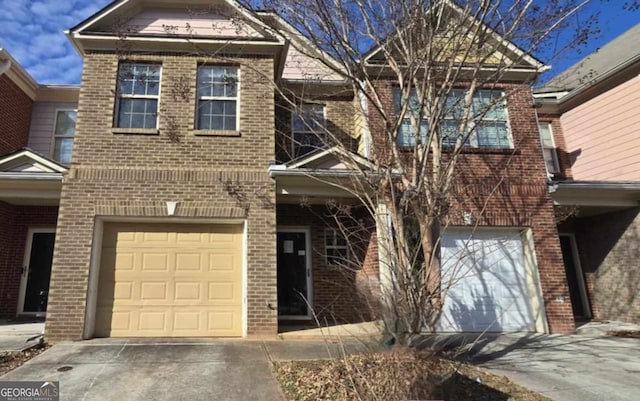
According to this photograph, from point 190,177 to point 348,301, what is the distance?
4.71 meters

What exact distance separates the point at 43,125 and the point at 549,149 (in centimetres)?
1510

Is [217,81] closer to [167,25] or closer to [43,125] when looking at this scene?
[167,25]

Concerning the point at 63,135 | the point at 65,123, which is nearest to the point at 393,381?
the point at 63,135

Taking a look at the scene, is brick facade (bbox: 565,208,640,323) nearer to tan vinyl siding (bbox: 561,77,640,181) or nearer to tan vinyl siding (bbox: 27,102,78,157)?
tan vinyl siding (bbox: 561,77,640,181)

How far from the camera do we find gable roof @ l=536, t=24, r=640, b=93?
11570 mm

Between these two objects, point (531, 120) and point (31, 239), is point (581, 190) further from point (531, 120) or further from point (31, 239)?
point (31, 239)

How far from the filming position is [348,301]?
34.9 feet

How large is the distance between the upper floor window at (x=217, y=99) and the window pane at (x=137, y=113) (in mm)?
936

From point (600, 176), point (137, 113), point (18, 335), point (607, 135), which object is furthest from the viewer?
point (600, 176)

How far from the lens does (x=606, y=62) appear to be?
12.8 meters

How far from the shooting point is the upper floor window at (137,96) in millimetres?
9289

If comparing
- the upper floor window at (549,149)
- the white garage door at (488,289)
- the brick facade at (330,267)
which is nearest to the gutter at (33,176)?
the brick facade at (330,267)

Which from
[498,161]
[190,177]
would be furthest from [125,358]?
[498,161]

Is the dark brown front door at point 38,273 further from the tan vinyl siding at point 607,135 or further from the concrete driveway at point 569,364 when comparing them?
the tan vinyl siding at point 607,135
